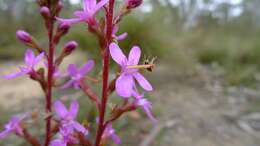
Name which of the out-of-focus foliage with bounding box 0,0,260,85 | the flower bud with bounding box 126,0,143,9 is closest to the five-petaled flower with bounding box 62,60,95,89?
the flower bud with bounding box 126,0,143,9

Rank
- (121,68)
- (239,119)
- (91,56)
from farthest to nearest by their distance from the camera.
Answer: (91,56), (239,119), (121,68)

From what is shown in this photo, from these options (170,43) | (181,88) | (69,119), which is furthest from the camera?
(170,43)

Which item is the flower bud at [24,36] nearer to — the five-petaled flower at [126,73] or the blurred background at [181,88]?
the five-petaled flower at [126,73]

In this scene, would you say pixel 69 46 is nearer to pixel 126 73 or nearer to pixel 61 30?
pixel 61 30

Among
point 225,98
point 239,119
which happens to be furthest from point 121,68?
point 225,98

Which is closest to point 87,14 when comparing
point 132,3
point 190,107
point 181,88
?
point 132,3

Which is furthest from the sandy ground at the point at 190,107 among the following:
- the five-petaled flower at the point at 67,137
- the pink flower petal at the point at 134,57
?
the pink flower petal at the point at 134,57

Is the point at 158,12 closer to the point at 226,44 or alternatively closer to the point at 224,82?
the point at 224,82
